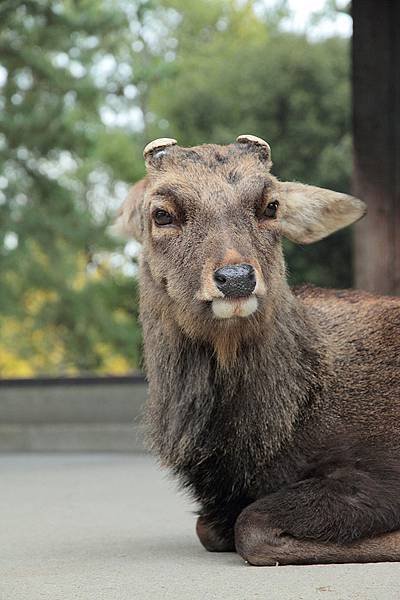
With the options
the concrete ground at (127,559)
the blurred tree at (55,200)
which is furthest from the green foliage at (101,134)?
the concrete ground at (127,559)

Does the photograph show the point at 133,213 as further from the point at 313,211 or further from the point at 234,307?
the point at 234,307

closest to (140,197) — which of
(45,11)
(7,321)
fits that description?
(45,11)

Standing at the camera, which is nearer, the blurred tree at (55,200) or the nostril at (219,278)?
the nostril at (219,278)

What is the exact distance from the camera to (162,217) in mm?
5219

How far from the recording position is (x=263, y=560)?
479 centimetres

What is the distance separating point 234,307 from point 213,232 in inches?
17.2

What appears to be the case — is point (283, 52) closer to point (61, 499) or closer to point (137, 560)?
point (61, 499)

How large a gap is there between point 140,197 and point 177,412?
3.80 feet

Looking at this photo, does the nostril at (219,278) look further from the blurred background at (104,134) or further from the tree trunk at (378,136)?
the blurred background at (104,134)

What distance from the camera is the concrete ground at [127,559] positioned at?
418 cm

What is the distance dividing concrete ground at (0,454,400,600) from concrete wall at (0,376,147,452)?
437cm

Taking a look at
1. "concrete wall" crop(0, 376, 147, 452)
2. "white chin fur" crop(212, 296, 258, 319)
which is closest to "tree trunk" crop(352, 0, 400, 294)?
"concrete wall" crop(0, 376, 147, 452)

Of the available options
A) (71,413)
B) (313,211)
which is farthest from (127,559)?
(71,413)

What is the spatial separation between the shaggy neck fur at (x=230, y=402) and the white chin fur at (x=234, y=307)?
1.25 ft
